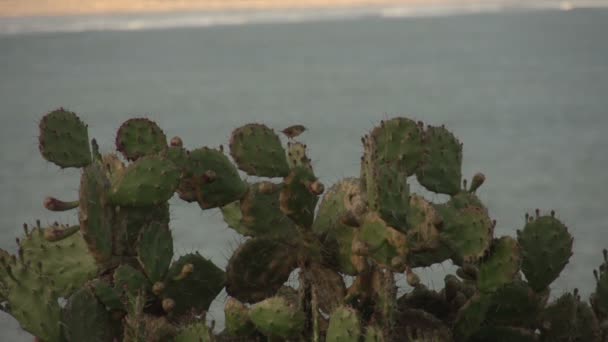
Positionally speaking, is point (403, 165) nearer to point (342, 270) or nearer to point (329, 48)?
point (342, 270)

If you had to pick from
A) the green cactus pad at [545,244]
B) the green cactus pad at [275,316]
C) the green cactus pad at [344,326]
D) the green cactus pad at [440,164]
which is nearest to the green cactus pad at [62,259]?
the green cactus pad at [275,316]

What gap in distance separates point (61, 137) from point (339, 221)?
56 cm

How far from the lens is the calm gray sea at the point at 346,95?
31.4 ft

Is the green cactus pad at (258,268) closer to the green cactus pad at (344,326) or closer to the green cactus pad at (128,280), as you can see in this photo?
the green cactus pad at (128,280)

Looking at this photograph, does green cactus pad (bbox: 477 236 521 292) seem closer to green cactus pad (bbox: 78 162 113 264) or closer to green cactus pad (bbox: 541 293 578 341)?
green cactus pad (bbox: 541 293 578 341)

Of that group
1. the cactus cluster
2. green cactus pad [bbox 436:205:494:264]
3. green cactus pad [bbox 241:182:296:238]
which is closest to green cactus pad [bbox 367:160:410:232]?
the cactus cluster

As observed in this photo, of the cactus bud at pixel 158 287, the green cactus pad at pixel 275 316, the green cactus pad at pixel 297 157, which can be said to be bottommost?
the green cactus pad at pixel 275 316

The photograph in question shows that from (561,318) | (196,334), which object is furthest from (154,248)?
(561,318)

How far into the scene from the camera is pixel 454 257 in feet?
9.27

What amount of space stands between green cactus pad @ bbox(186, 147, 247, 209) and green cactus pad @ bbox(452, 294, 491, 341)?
17.8 inches

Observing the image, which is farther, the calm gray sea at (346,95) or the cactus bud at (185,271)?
the calm gray sea at (346,95)

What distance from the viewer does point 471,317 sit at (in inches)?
114

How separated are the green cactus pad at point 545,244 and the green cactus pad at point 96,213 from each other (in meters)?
0.73

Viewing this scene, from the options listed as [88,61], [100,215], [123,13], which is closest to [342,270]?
[100,215]
